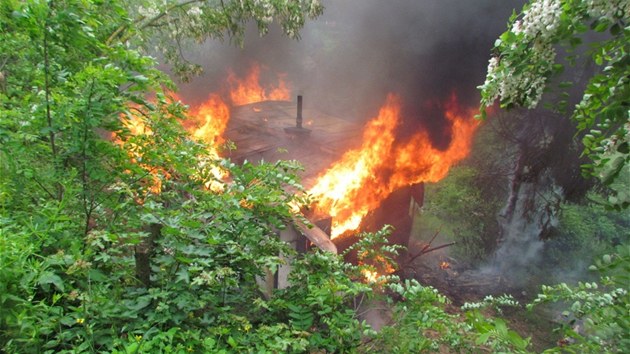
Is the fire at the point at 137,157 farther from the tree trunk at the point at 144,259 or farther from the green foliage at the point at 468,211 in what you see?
the green foliage at the point at 468,211

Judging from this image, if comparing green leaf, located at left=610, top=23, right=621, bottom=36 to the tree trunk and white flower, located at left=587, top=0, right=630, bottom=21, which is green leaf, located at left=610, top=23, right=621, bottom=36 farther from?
the tree trunk

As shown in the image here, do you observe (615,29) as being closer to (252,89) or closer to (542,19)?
(542,19)

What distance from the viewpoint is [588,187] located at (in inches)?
382

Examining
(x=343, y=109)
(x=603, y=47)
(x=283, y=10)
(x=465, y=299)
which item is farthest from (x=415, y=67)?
(x=603, y=47)

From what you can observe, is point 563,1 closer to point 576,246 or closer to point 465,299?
point 465,299

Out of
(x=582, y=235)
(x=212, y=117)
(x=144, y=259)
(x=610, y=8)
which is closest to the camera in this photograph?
(x=610, y=8)

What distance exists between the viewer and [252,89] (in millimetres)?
17625

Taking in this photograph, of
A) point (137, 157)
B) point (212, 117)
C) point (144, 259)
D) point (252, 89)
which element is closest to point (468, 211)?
point (212, 117)

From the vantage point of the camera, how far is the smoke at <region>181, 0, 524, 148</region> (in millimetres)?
9883

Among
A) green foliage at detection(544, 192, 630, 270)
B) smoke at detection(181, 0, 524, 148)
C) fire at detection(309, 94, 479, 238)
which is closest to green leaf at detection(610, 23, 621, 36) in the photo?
fire at detection(309, 94, 479, 238)

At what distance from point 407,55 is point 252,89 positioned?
8.96m

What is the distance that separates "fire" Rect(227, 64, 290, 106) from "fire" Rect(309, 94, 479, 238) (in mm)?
7262

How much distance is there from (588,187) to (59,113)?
38.6 ft

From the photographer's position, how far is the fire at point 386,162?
10.2m
